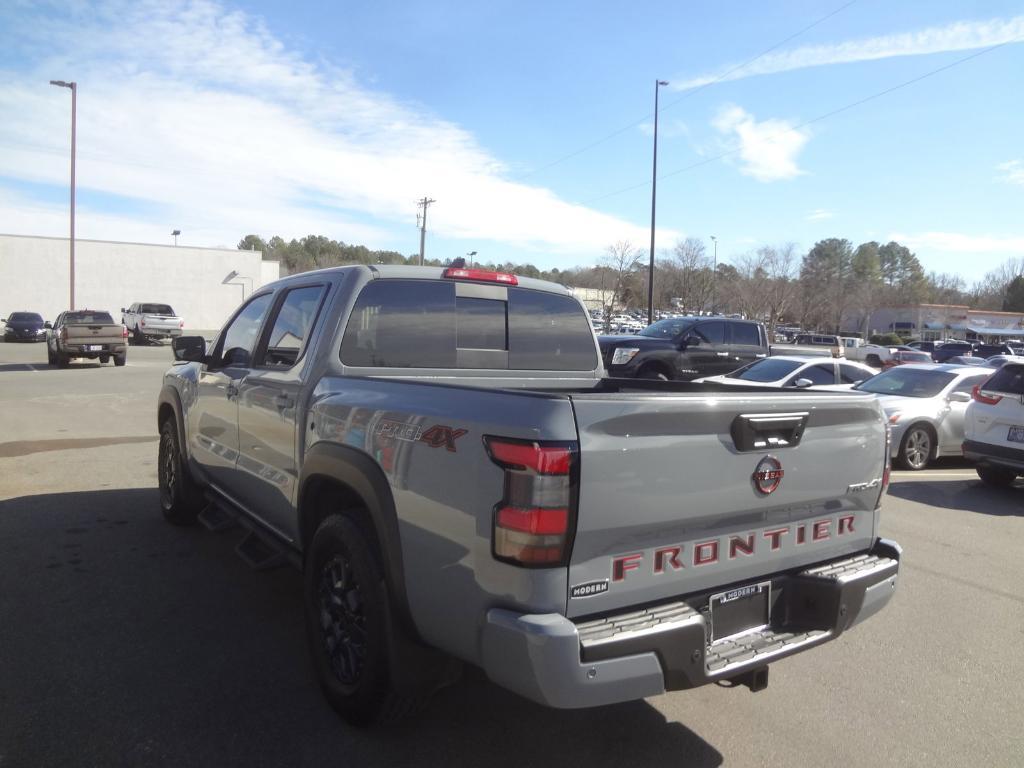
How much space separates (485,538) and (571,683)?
518 mm

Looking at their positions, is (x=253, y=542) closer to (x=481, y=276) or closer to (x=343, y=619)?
(x=343, y=619)

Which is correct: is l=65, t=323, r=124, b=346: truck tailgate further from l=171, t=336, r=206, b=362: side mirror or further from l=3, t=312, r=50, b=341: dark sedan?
l=171, t=336, r=206, b=362: side mirror

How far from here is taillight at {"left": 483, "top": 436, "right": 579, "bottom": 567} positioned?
242cm

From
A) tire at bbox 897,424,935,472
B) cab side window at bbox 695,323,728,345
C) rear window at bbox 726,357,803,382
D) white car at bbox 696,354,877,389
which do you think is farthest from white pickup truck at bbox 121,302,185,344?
tire at bbox 897,424,935,472

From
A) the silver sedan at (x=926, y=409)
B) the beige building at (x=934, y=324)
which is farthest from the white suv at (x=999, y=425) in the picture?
the beige building at (x=934, y=324)

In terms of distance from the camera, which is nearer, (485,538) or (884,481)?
(485,538)

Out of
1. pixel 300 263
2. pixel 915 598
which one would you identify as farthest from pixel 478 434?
pixel 300 263

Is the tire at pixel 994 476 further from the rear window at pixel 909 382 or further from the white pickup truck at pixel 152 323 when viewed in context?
the white pickup truck at pixel 152 323

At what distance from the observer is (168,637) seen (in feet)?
13.7

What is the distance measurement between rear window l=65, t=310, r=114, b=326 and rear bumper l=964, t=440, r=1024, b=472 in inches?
878

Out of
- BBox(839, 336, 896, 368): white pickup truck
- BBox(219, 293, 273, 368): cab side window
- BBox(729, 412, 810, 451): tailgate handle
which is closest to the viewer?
BBox(729, 412, 810, 451): tailgate handle

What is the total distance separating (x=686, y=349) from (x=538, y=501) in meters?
14.8

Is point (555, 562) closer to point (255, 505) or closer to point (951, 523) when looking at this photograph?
point (255, 505)

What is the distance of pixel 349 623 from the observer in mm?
3324
